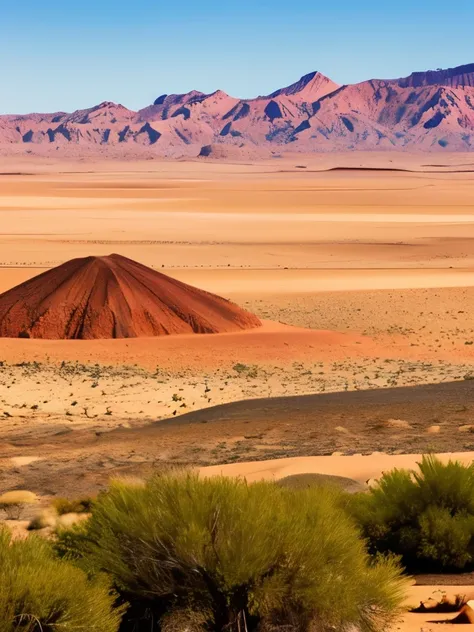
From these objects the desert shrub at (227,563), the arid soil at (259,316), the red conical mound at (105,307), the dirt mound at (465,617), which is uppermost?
the desert shrub at (227,563)

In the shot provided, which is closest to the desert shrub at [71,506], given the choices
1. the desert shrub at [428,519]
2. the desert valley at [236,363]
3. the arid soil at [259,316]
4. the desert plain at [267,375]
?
the desert valley at [236,363]

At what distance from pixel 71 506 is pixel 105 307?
1644 cm

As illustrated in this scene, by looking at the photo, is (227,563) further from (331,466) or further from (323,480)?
(331,466)

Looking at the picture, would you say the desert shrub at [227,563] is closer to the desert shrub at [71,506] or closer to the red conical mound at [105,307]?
the desert shrub at [71,506]

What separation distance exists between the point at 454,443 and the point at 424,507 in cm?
505

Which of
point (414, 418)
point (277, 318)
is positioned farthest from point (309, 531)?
point (277, 318)

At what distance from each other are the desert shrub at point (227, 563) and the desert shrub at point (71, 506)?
3.71 meters

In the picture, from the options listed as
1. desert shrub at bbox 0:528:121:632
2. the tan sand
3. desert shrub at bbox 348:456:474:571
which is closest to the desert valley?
the tan sand

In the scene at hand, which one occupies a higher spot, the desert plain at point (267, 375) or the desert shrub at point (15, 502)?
the desert shrub at point (15, 502)

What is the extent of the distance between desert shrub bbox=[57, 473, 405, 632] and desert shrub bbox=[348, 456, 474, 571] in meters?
1.80

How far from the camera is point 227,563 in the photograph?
209 inches

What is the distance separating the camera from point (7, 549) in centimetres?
520

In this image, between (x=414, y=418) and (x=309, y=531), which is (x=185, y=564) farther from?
(x=414, y=418)

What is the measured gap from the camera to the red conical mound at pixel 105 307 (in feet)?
84.1
